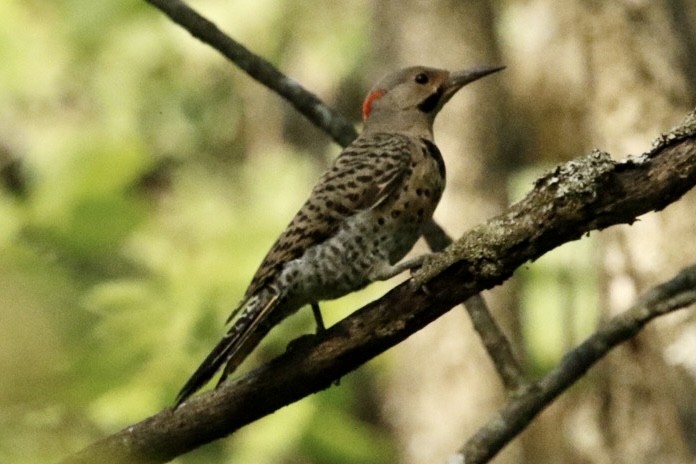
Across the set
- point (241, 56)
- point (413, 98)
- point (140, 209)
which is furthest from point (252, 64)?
point (140, 209)

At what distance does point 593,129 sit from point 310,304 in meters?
1.85

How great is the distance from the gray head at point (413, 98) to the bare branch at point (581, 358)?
1179 millimetres

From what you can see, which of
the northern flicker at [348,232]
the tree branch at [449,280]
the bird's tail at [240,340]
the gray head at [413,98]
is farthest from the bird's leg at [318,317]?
the gray head at [413,98]

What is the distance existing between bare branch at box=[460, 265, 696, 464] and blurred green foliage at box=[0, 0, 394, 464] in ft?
1.36

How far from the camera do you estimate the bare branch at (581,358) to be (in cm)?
359

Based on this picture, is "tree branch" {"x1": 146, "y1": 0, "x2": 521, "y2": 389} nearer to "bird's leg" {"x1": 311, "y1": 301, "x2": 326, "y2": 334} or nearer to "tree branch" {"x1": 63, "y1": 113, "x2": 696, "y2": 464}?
"bird's leg" {"x1": 311, "y1": 301, "x2": 326, "y2": 334}

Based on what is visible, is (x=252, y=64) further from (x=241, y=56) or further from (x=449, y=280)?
(x=449, y=280)

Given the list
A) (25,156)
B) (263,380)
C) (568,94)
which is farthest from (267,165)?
(263,380)

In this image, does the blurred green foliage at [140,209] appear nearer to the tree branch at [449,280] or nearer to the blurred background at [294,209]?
the blurred background at [294,209]

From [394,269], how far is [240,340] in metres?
0.60

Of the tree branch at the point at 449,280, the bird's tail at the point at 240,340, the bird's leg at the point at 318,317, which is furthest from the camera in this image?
the bird's leg at the point at 318,317

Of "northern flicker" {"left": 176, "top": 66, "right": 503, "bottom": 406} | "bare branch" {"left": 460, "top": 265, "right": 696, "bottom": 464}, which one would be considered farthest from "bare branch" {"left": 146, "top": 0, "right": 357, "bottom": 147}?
"bare branch" {"left": 460, "top": 265, "right": 696, "bottom": 464}

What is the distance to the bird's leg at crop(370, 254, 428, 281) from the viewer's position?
3.00 metres

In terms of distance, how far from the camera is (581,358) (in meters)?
3.68
